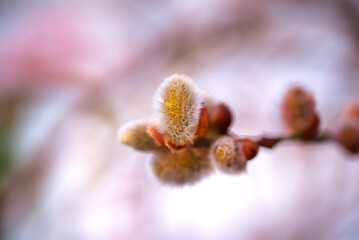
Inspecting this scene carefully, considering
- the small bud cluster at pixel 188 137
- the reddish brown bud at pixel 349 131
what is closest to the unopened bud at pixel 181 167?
the small bud cluster at pixel 188 137

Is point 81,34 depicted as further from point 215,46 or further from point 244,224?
point 244,224

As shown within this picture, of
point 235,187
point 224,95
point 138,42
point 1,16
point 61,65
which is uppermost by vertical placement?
point 1,16

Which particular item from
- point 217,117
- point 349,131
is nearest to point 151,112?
point 349,131

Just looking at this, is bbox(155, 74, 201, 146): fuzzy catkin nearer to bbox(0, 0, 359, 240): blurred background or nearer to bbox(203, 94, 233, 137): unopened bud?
bbox(203, 94, 233, 137): unopened bud

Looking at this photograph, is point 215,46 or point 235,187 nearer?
point 235,187

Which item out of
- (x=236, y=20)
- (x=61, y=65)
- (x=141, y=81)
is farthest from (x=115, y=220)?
(x=236, y=20)
